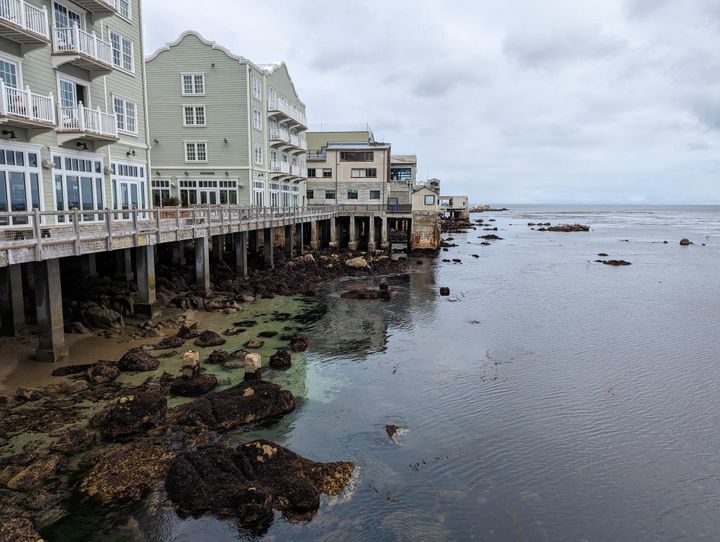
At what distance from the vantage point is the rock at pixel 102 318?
61.7ft

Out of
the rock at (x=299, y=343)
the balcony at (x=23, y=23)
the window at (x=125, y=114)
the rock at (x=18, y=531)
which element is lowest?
the rock at (x=18, y=531)

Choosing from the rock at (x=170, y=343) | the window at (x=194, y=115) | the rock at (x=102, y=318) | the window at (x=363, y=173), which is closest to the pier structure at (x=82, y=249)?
the rock at (x=102, y=318)

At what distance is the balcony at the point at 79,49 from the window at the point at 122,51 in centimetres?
215

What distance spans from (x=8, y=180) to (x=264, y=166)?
24357 mm

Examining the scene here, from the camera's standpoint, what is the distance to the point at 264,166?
4134 cm

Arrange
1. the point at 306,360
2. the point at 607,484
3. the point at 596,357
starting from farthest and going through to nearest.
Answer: the point at 596,357
the point at 306,360
the point at 607,484

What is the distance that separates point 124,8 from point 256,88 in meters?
15.0

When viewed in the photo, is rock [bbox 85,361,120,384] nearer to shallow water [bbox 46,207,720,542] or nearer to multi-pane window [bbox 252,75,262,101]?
shallow water [bbox 46,207,720,542]

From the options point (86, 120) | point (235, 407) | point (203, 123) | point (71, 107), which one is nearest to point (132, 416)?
point (235, 407)

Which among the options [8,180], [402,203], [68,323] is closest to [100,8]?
[8,180]

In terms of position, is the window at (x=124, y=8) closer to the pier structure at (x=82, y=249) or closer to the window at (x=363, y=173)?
the pier structure at (x=82, y=249)

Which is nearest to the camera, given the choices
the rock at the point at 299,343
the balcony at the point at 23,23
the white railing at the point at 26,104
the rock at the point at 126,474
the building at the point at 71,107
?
the rock at the point at 126,474

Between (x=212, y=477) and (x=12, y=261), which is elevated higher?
(x=12, y=261)

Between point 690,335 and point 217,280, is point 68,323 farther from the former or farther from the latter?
point 690,335
